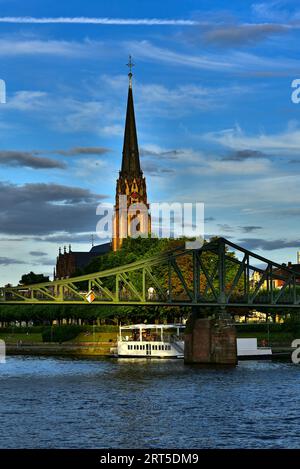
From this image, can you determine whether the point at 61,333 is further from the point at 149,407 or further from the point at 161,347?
the point at 149,407

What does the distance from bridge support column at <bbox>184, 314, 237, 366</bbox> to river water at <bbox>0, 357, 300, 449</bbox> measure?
31.5 ft

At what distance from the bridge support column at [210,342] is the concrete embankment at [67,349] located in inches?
1021

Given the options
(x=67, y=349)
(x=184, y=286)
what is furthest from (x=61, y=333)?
(x=184, y=286)

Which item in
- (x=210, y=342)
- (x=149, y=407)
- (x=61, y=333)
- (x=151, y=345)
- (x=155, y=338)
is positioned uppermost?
(x=61, y=333)

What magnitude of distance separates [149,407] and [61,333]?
342 ft

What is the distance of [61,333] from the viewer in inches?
Result: 7407

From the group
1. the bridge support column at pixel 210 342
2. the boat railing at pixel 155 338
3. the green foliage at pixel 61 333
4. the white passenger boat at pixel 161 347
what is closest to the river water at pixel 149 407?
the bridge support column at pixel 210 342

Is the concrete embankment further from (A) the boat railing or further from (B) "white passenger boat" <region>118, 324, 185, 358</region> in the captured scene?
(B) "white passenger boat" <region>118, 324, 185, 358</region>

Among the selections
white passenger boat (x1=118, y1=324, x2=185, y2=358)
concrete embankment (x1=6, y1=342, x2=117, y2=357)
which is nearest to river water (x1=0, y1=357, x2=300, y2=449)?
white passenger boat (x1=118, y1=324, x2=185, y2=358)

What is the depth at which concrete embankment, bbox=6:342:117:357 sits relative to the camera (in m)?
170

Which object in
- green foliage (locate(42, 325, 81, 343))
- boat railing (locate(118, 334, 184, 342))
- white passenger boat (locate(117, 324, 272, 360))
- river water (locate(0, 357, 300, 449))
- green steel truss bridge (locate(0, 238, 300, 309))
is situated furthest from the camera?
green foliage (locate(42, 325, 81, 343))

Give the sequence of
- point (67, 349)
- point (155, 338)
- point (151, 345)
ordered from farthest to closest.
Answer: point (67, 349) → point (155, 338) → point (151, 345)
